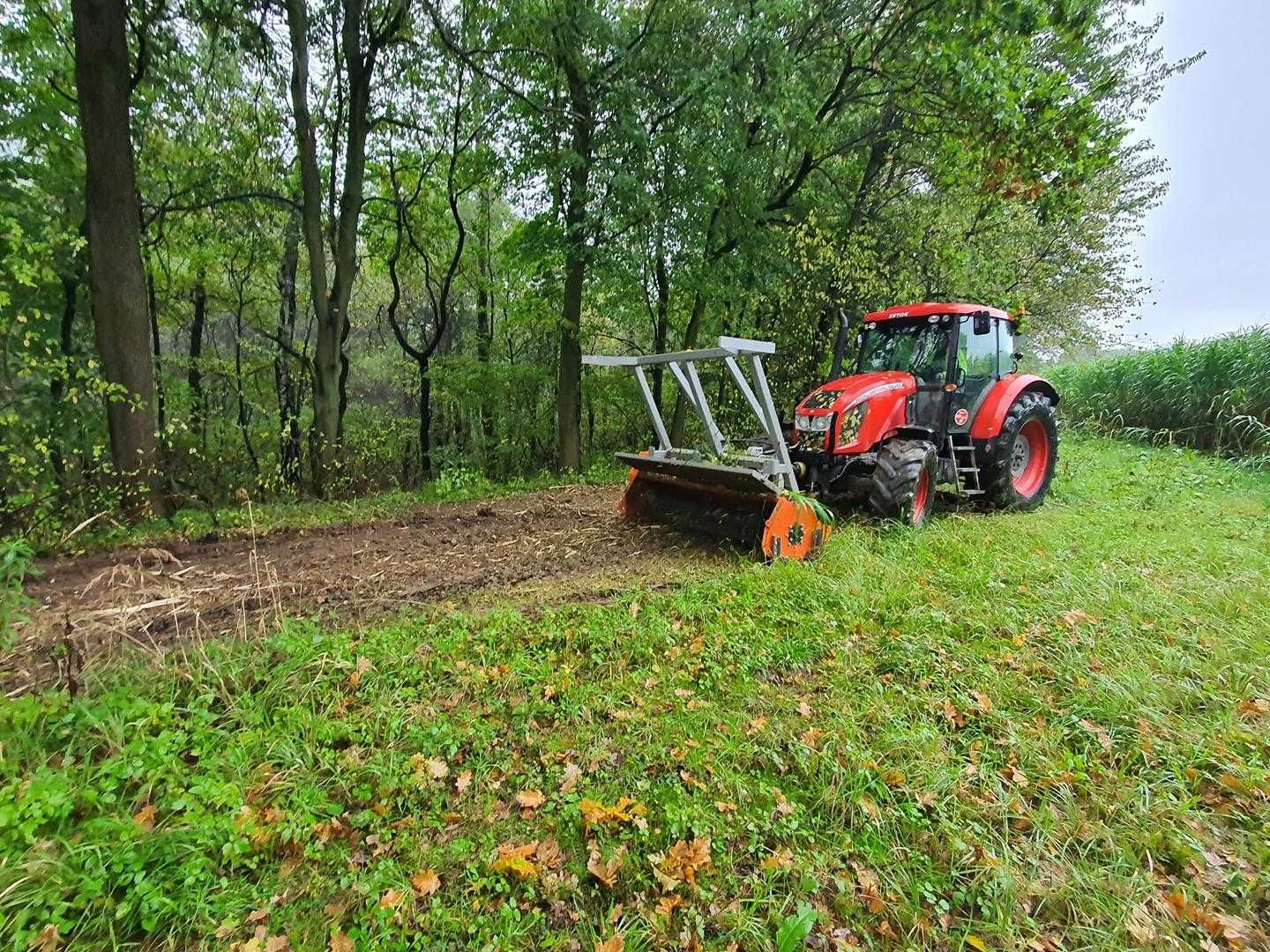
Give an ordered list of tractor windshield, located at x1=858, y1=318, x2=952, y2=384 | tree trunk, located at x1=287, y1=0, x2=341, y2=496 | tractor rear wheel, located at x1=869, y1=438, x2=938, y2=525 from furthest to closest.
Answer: tree trunk, located at x1=287, y1=0, x2=341, y2=496 < tractor windshield, located at x1=858, y1=318, x2=952, y2=384 < tractor rear wheel, located at x1=869, y1=438, x2=938, y2=525

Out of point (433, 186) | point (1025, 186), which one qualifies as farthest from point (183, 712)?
point (433, 186)

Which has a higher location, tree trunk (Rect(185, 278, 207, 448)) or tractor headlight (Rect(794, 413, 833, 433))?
tree trunk (Rect(185, 278, 207, 448))

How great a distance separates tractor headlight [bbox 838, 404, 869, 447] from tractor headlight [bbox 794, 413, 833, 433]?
125 millimetres

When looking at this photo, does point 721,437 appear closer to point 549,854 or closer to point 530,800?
point 530,800

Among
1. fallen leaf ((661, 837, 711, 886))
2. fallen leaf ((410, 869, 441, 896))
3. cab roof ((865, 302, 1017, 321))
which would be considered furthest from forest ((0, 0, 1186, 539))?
fallen leaf ((661, 837, 711, 886))

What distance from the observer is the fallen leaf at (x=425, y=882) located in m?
1.73

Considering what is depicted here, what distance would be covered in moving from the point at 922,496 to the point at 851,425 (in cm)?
91

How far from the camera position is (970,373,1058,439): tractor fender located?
18.2 feet

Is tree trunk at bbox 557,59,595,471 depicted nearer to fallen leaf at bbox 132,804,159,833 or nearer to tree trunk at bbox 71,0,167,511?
tree trunk at bbox 71,0,167,511

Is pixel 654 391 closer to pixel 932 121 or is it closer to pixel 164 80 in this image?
pixel 932 121

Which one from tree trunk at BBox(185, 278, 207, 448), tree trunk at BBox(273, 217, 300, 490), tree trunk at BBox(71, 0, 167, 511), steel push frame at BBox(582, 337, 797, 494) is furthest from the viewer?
tree trunk at BBox(185, 278, 207, 448)

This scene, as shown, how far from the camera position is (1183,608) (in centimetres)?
322

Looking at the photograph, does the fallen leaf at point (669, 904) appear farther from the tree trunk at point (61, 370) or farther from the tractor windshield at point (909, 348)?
the tree trunk at point (61, 370)

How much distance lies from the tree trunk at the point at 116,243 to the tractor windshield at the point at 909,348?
7.26 m
